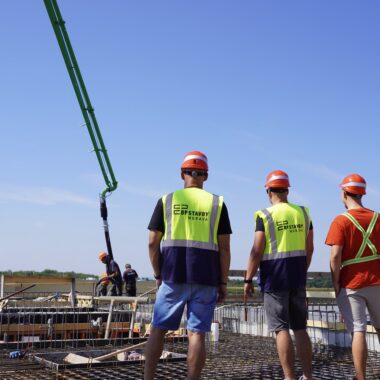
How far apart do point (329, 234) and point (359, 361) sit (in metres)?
1.03

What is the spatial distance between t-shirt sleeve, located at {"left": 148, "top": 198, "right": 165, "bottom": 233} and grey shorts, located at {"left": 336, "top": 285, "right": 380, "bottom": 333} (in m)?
1.66

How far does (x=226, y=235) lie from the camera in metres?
4.11

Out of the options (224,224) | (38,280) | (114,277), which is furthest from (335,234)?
(114,277)

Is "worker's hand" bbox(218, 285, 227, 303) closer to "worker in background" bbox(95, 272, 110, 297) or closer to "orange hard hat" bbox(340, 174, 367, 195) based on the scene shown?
"orange hard hat" bbox(340, 174, 367, 195)

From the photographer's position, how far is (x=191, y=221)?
4.04m

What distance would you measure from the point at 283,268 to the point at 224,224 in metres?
0.78

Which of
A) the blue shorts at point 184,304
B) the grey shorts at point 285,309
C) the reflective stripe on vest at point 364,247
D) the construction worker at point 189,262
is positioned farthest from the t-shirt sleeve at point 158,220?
the reflective stripe on vest at point 364,247

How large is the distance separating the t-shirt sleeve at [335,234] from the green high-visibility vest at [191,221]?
1.08 meters

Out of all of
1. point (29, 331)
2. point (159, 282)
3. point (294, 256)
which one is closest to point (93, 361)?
point (159, 282)

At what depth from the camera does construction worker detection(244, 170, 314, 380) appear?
4520 millimetres

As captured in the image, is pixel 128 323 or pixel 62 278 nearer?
pixel 128 323

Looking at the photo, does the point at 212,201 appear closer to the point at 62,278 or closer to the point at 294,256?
the point at 294,256

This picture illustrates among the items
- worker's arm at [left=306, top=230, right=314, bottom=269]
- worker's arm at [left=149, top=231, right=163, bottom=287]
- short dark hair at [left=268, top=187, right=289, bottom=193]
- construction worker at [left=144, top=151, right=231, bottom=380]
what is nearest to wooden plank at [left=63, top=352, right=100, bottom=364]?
construction worker at [left=144, top=151, right=231, bottom=380]

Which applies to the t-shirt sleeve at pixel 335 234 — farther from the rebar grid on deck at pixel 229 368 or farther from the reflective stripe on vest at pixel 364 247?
the rebar grid on deck at pixel 229 368
